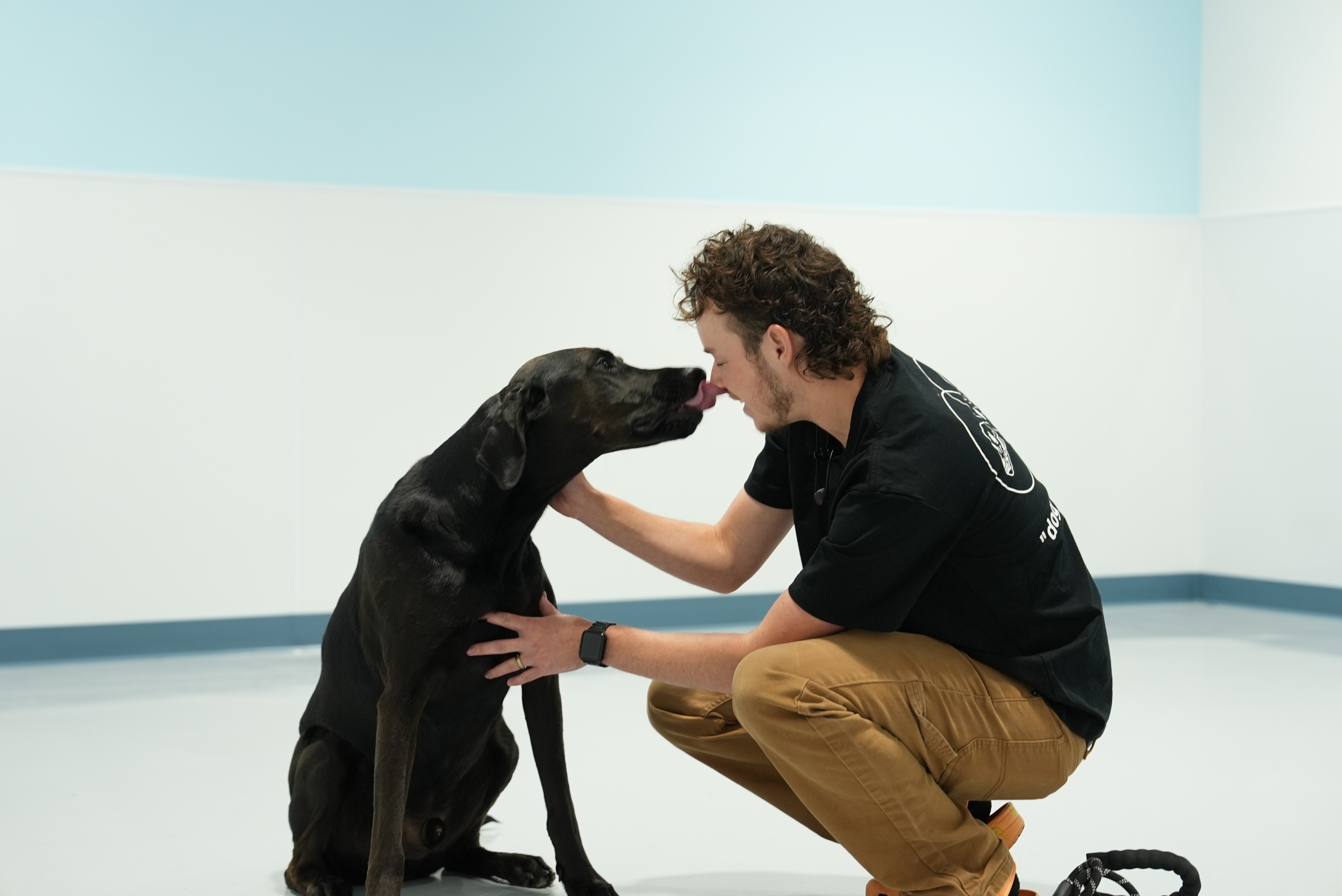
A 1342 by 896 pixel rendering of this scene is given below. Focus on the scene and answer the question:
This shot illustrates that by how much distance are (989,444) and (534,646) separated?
788 mm

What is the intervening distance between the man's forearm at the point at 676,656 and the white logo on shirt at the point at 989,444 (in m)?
0.47

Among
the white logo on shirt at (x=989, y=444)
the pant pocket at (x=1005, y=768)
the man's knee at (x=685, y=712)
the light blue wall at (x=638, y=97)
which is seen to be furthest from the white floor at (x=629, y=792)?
the light blue wall at (x=638, y=97)

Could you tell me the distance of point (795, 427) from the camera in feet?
7.03

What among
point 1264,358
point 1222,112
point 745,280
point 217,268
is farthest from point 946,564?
point 1222,112

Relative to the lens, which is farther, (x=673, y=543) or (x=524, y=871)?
(x=673, y=543)

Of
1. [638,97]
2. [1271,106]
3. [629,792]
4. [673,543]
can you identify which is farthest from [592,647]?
[1271,106]

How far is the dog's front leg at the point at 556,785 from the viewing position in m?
2.09

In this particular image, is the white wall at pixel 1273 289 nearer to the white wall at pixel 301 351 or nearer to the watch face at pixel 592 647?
the white wall at pixel 301 351

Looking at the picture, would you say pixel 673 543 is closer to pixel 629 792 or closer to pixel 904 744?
pixel 904 744

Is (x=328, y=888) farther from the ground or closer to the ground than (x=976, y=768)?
closer to the ground

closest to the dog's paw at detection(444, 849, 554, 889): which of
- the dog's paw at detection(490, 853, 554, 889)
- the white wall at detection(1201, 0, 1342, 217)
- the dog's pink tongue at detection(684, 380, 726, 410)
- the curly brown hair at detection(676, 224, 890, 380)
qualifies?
the dog's paw at detection(490, 853, 554, 889)

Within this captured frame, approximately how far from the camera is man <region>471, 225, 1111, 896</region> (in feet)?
5.86

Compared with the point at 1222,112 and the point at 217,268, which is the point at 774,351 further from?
the point at 1222,112

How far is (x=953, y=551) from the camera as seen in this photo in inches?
73.9
